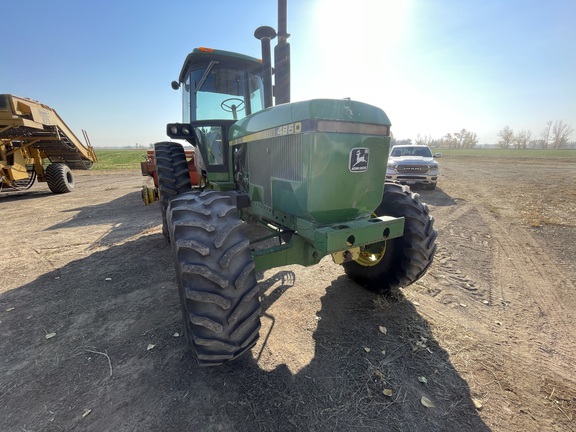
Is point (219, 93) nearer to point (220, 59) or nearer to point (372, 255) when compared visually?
point (220, 59)

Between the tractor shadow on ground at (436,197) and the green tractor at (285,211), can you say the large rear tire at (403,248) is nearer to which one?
the green tractor at (285,211)

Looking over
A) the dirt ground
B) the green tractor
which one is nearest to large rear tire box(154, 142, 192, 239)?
the green tractor

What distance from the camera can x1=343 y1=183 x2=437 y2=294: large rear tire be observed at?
279 centimetres

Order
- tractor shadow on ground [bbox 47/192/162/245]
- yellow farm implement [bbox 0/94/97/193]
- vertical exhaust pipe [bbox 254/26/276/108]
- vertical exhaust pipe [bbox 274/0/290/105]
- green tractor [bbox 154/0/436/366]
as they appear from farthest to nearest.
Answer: yellow farm implement [bbox 0/94/97/193] < tractor shadow on ground [bbox 47/192/162/245] < vertical exhaust pipe [bbox 254/26/276/108] < vertical exhaust pipe [bbox 274/0/290/105] < green tractor [bbox 154/0/436/366]

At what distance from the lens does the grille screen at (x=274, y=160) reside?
2268mm

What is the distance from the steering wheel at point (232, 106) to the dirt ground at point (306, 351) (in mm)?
2377

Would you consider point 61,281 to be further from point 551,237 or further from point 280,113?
point 551,237

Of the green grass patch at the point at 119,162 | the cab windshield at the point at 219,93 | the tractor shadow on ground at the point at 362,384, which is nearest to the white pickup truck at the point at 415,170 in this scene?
the cab windshield at the point at 219,93

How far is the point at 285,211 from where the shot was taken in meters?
2.54

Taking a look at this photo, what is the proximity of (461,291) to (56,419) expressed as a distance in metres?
3.81

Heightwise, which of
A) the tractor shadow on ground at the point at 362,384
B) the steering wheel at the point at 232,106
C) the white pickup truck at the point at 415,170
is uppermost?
the steering wheel at the point at 232,106

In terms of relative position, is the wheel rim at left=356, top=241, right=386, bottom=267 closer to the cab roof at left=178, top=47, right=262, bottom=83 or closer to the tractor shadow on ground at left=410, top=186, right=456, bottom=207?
the cab roof at left=178, top=47, right=262, bottom=83

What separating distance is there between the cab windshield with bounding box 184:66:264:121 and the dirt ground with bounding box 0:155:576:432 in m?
2.27

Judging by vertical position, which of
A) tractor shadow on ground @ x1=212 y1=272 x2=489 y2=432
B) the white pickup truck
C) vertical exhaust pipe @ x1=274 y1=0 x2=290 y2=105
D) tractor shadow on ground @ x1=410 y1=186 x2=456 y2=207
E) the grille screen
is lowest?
tractor shadow on ground @ x1=212 y1=272 x2=489 y2=432
